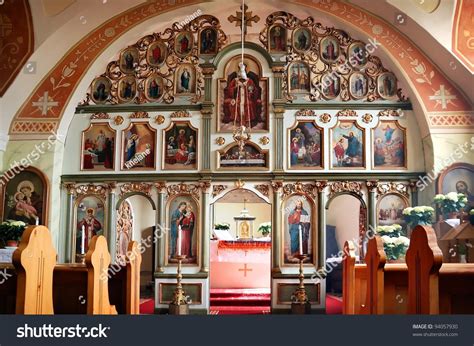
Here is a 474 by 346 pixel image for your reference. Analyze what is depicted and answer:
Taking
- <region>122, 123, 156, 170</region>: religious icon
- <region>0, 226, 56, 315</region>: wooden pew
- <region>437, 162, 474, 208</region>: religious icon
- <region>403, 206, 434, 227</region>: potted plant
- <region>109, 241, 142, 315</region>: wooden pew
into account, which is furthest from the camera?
<region>122, 123, 156, 170</region>: religious icon

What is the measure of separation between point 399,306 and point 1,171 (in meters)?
8.05

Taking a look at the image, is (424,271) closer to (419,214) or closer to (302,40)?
(419,214)

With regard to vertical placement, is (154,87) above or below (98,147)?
above

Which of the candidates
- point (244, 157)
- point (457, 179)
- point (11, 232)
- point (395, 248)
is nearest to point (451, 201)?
point (457, 179)

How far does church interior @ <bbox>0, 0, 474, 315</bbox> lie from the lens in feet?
35.4

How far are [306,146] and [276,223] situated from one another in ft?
5.18

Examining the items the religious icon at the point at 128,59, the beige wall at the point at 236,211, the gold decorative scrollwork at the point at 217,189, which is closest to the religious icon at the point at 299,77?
the gold decorative scrollwork at the point at 217,189

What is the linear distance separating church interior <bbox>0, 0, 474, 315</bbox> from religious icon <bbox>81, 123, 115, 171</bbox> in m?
0.03

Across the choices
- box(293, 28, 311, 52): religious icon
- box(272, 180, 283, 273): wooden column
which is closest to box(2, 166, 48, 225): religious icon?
box(272, 180, 283, 273): wooden column

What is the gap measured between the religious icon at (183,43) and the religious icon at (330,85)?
269 centimetres

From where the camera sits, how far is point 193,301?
11133 mm

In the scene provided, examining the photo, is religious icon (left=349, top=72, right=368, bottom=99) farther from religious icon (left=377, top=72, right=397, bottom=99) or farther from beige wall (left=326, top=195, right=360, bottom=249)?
beige wall (left=326, top=195, right=360, bottom=249)

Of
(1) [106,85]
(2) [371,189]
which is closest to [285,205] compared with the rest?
(2) [371,189]

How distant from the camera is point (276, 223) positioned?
36.9 ft
